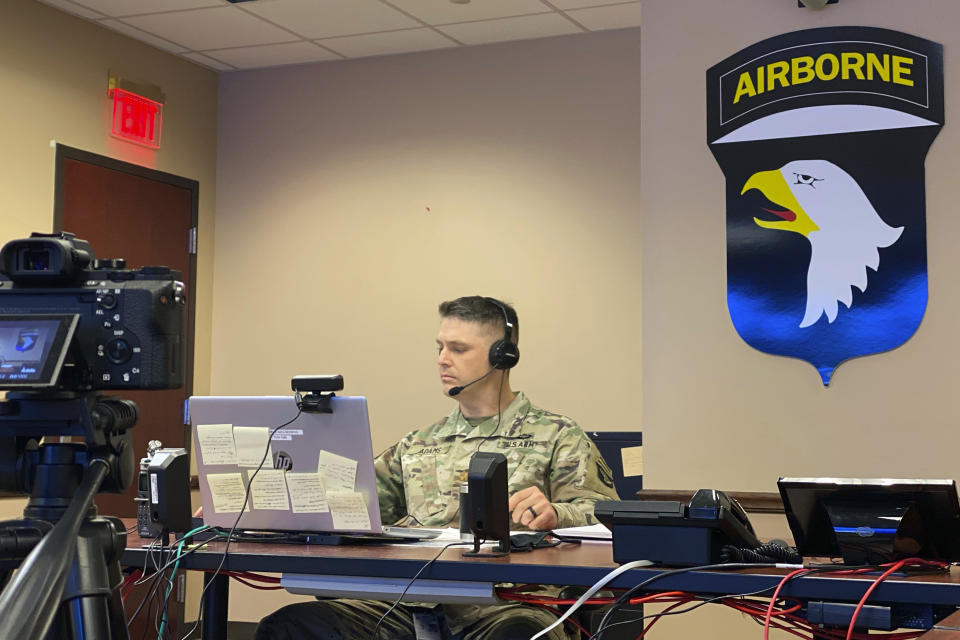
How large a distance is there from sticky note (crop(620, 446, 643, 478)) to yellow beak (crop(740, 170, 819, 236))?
0.86 metres

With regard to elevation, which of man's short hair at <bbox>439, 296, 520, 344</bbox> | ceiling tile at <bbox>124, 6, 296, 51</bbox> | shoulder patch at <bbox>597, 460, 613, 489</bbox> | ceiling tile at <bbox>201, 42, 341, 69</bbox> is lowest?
shoulder patch at <bbox>597, 460, 613, 489</bbox>

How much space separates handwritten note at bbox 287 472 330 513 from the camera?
2350mm

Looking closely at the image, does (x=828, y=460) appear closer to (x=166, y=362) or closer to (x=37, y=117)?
(x=166, y=362)

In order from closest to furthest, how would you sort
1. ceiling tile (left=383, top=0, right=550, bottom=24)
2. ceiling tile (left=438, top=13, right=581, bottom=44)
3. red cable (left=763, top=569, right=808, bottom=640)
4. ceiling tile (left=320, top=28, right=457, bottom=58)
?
red cable (left=763, top=569, right=808, bottom=640)
ceiling tile (left=383, top=0, right=550, bottom=24)
ceiling tile (left=438, top=13, right=581, bottom=44)
ceiling tile (left=320, top=28, right=457, bottom=58)

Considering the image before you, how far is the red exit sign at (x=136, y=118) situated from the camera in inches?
200

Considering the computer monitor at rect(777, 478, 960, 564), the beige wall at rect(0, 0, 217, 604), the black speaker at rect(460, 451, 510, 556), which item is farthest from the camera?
the beige wall at rect(0, 0, 217, 604)

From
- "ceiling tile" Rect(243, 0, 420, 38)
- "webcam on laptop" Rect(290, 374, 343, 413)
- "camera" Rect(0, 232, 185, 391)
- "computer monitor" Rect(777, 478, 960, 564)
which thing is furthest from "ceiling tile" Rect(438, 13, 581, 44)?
"camera" Rect(0, 232, 185, 391)

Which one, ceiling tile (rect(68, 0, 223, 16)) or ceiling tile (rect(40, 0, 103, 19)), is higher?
ceiling tile (rect(40, 0, 103, 19))

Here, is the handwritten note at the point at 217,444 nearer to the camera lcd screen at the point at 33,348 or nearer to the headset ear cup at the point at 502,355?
the camera lcd screen at the point at 33,348

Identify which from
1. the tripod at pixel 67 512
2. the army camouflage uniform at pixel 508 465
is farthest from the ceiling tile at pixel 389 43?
the tripod at pixel 67 512

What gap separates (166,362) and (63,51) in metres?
3.52

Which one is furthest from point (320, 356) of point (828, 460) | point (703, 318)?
point (828, 460)

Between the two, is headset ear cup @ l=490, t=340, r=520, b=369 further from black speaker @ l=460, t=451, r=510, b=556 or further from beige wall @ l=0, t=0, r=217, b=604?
beige wall @ l=0, t=0, r=217, b=604

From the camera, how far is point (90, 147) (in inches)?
195
